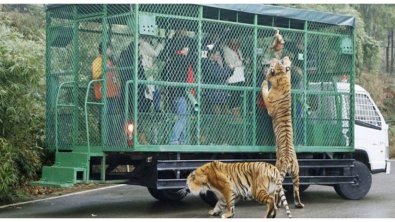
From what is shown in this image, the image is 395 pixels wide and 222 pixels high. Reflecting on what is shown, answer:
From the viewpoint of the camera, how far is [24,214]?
11219mm

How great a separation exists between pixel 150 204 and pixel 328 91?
3.69 metres

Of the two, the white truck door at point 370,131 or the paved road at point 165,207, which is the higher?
the white truck door at point 370,131

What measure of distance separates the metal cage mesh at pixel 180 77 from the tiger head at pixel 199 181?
2.02 ft

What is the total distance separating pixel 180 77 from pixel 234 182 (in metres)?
1.79

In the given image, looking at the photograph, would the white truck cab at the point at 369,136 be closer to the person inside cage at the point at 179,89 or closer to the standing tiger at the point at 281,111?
the standing tiger at the point at 281,111

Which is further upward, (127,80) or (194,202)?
(127,80)

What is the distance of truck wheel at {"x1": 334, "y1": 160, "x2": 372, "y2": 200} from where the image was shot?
13.1 meters

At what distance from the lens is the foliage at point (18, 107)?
11867 millimetres

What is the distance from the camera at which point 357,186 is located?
13.2 metres

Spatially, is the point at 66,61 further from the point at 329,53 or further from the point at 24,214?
the point at 329,53

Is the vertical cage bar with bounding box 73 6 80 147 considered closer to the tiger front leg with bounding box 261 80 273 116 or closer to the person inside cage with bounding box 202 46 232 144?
the person inside cage with bounding box 202 46 232 144

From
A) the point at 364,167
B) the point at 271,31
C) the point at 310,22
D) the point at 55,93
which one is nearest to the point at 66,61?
the point at 55,93

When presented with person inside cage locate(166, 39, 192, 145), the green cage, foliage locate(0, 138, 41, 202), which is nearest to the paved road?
foliage locate(0, 138, 41, 202)

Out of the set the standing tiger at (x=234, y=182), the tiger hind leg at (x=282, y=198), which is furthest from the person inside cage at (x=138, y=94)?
the tiger hind leg at (x=282, y=198)
